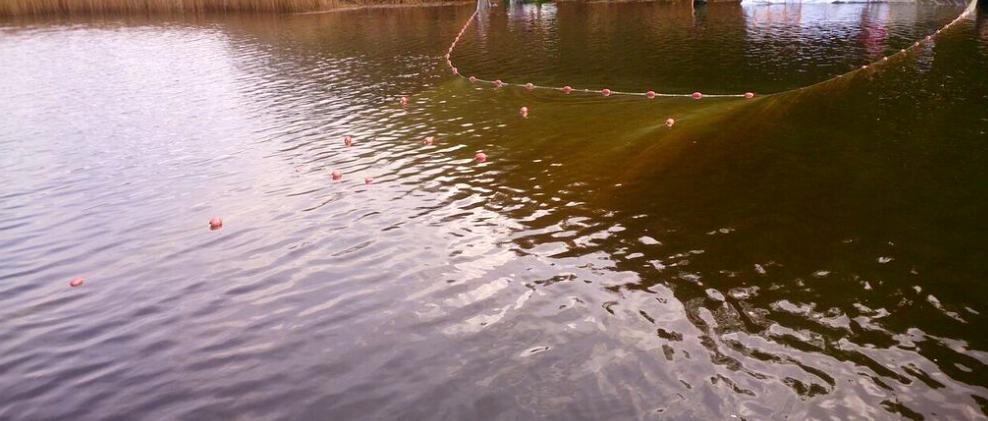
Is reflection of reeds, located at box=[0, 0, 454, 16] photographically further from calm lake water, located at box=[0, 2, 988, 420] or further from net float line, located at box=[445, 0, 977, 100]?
calm lake water, located at box=[0, 2, 988, 420]

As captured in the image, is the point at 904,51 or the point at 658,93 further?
the point at 904,51

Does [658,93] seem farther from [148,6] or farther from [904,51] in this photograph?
[148,6]

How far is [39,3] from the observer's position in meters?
46.7

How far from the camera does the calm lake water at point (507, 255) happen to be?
6348 mm

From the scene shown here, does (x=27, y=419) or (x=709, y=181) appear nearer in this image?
(x=27, y=419)

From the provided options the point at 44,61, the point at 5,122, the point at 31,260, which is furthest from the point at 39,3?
the point at 31,260

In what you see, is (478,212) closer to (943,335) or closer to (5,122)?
(943,335)

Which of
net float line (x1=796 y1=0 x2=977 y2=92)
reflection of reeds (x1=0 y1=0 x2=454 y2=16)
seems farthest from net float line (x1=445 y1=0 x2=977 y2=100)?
reflection of reeds (x1=0 y1=0 x2=454 y2=16)

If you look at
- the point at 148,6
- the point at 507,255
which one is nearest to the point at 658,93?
the point at 507,255

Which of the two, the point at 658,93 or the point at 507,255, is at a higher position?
the point at 658,93

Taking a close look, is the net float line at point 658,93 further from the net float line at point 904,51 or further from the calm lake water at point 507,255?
the calm lake water at point 507,255

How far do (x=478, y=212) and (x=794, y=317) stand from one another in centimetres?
522

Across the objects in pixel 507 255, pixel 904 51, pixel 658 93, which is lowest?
pixel 507 255

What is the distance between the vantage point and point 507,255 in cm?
912
